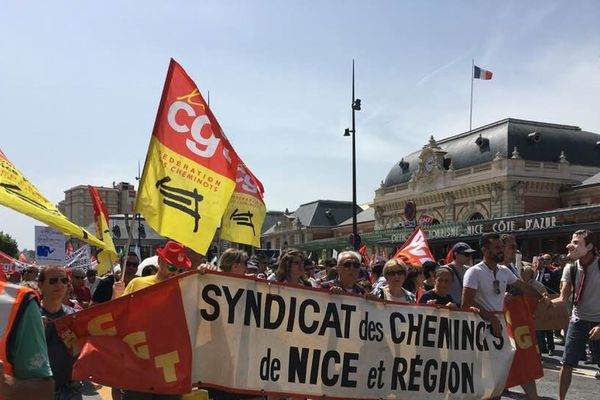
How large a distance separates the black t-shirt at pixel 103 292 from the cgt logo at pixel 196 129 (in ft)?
5.89

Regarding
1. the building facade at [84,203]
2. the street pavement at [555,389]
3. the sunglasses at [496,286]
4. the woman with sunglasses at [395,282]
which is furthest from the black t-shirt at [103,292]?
the building facade at [84,203]

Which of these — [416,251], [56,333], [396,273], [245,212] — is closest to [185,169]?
[396,273]

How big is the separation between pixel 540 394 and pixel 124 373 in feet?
17.6

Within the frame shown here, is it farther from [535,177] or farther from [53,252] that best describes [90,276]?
[535,177]

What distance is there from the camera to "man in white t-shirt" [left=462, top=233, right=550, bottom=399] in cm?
573

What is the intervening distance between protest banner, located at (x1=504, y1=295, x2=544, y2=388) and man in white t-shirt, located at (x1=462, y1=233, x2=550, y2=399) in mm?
250

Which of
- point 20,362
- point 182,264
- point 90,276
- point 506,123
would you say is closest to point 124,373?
point 182,264

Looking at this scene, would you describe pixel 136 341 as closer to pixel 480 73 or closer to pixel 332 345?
pixel 332 345

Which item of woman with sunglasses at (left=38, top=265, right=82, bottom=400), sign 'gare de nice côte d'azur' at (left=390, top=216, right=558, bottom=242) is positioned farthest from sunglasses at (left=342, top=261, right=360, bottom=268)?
sign 'gare de nice côte d'azur' at (left=390, top=216, right=558, bottom=242)

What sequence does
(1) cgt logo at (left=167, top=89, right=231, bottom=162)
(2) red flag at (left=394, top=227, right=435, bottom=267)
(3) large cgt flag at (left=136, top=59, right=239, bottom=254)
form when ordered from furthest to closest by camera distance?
1. (2) red flag at (left=394, top=227, right=435, bottom=267)
2. (1) cgt logo at (left=167, top=89, right=231, bottom=162)
3. (3) large cgt flag at (left=136, top=59, right=239, bottom=254)

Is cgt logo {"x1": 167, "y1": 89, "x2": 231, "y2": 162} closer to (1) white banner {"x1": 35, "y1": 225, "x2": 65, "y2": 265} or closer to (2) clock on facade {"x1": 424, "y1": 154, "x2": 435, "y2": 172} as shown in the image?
(1) white banner {"x1": 35, "y1": 225, "x2": 65, "y2": 265}

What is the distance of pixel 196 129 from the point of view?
628cm

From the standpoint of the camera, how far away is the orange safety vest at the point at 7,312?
240cm

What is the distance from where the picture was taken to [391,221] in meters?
67.1
